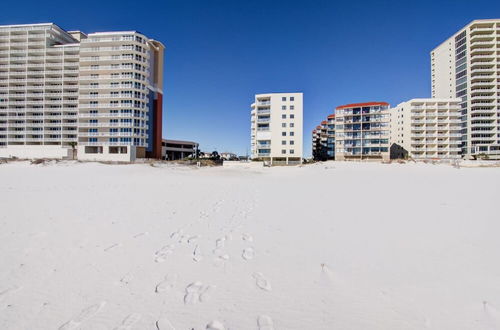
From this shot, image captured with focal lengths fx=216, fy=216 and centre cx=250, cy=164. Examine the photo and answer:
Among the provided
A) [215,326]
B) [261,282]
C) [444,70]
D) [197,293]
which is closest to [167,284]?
[197,293]

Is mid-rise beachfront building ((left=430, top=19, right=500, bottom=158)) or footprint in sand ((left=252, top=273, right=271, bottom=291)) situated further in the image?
mid-rise beachfront building ((left=430, top=19, right=500, bottom=158))

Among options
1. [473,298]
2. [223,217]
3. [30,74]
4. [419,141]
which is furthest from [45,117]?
[419,141]

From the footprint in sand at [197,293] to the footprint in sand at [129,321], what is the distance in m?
0.57

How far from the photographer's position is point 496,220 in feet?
20.6

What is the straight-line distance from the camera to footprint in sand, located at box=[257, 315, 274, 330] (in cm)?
245

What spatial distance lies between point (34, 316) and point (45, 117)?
260ft

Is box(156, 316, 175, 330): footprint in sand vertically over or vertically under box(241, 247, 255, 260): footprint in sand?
over

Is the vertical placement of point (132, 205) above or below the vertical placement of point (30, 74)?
below

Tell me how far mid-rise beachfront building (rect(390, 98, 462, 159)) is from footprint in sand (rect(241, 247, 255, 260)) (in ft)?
274

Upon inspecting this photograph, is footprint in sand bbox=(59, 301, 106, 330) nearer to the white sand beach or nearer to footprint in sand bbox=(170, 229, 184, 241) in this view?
the white sand beach

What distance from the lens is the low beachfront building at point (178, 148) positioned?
9100 centimetres

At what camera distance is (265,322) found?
251 centimetres

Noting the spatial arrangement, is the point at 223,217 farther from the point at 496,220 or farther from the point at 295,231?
the point at 496,220

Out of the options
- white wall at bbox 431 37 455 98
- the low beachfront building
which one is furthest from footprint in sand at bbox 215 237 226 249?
white wall at bbox 431 37 455 98
